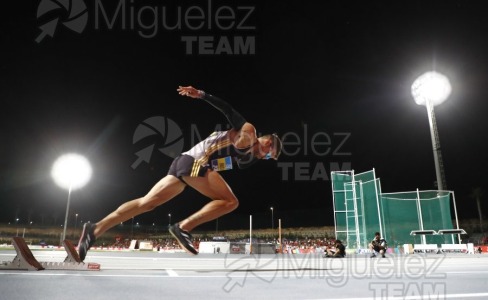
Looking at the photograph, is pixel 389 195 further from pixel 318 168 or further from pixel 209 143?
pixel 209 143

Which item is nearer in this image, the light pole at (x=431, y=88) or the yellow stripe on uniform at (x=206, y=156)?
the yellow stripe on uniform at (x=206, y=156)

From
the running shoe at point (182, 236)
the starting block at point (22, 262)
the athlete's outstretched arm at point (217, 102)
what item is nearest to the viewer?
the starting block at point (22, 262)

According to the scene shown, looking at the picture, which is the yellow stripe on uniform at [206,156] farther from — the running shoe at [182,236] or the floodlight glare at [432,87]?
the floodlight glare at [432,87]

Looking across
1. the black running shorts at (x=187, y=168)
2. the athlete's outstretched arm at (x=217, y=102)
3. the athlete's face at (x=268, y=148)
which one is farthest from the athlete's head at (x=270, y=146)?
the black running shorts at (x=187, y=168)

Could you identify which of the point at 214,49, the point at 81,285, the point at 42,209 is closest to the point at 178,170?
the point at 81,285

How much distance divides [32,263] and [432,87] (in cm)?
2235

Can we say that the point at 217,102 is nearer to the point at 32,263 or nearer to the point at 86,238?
the point at 86,238

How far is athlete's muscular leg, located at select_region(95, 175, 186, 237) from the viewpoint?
5.34m

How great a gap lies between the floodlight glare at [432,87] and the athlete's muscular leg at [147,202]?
65.5 feet

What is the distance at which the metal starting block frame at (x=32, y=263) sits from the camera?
4.93 metres

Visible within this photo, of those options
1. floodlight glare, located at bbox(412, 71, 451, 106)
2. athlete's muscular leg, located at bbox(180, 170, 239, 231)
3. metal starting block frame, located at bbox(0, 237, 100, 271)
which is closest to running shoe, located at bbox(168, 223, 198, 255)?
athlete's muscular leg, located at bbox(180, 170, 239, 231)

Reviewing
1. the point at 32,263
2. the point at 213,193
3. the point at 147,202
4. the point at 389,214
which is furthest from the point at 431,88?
the point at 32,263

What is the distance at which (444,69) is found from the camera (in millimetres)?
21328

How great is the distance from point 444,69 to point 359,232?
38.7 feet
